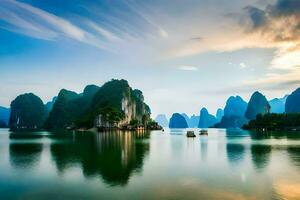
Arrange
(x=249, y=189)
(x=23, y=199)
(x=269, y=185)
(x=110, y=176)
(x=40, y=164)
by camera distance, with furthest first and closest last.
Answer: (x=40, y=164) → (x=110, y=176) → (x=269, y=185) → (x=249, y=189) → (x=23, y=199)

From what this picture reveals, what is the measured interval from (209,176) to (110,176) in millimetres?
11628

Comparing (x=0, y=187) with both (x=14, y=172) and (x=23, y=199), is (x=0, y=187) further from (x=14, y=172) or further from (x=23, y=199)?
(x=14, y=172)

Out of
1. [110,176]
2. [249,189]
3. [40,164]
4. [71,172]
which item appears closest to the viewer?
[249,189]

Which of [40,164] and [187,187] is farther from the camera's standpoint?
[40,164]

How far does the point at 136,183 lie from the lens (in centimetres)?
3266

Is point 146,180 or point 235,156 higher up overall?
point 146,180

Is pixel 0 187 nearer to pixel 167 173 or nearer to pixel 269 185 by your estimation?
pixel 167 173

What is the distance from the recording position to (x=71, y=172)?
3959 cm

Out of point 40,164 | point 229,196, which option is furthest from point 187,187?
point 40,164

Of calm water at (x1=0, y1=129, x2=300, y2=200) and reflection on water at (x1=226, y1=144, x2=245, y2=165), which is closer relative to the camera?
calm water at (x1=0, y1=129, x2=300, y2=200)

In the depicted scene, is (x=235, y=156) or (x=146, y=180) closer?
(x=146, y=180)

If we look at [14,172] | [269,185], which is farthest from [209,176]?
[14,172]

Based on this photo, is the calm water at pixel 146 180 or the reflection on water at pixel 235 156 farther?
the reflection on water at pixel 235 156

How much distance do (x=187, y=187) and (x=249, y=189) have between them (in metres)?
5.75
